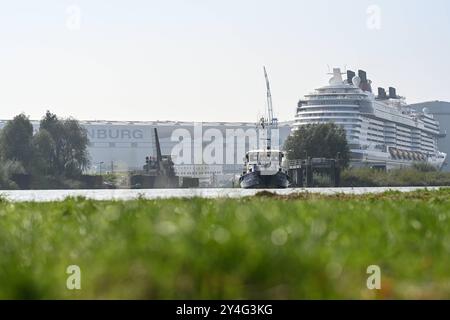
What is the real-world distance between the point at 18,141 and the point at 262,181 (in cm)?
3905

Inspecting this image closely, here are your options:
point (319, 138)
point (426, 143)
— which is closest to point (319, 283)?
point (319, 138)

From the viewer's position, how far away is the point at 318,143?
134 meters

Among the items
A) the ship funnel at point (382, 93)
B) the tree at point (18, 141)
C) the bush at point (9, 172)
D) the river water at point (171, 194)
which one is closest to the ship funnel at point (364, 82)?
the ship funnel at point (382, 93)

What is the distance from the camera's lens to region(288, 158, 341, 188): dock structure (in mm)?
115562

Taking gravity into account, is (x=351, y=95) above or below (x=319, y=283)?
above

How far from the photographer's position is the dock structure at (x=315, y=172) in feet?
379

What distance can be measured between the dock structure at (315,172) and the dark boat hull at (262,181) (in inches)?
741

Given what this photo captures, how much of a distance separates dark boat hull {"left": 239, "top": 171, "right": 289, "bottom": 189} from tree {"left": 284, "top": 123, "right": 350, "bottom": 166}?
1291 inches

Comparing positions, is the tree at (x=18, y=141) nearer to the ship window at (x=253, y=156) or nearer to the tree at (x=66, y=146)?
the tree at (x=66, y=146)

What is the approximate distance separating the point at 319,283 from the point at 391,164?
471 ft

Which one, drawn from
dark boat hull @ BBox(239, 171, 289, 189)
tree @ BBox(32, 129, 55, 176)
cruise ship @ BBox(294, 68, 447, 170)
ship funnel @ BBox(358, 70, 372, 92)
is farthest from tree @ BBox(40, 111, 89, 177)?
ship funnel @ BBox(358, 70, 372, 92)

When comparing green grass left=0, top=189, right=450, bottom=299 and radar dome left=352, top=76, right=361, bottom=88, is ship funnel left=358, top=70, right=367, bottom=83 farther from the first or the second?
green grass left=0, top=189, right=450, bottom=299
